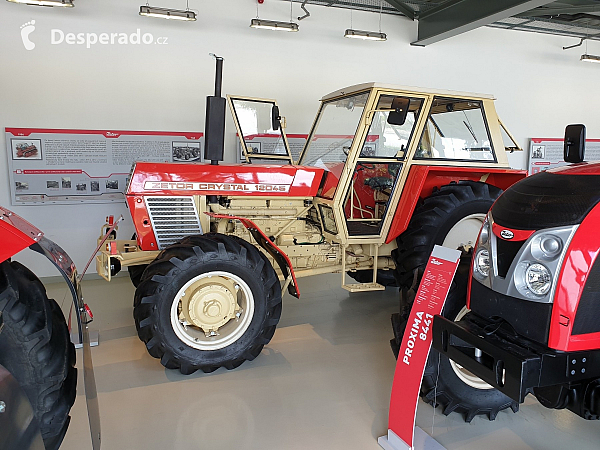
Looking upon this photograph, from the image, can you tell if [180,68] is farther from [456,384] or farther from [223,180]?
[456,384]

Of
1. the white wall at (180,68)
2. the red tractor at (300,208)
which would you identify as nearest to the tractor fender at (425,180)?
the red tractor at (300,208)

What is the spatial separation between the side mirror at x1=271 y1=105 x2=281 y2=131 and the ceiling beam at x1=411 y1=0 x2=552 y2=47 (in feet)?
9.92

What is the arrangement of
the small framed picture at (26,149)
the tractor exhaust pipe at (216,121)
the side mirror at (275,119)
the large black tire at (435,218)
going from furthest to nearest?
the small framed picture at (26,149), the side mirror at (275,119), the large black tire at (435,218), the tractor exhaust pipe at (216,121)

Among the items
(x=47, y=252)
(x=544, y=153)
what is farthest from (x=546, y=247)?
(x=544, y=153)

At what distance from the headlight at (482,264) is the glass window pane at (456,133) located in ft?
6.28

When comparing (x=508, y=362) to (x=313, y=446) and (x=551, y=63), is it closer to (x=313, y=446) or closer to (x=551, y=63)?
(x=313, y=446)

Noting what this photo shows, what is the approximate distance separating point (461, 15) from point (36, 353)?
6.13m

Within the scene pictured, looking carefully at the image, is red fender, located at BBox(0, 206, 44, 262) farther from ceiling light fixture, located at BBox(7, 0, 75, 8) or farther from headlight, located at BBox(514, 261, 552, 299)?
ceiling light fixture, located at BBox(7, 0, 75, 8)

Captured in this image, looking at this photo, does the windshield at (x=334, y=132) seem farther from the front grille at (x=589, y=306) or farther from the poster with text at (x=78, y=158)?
the front grille at (x=589, y=306)

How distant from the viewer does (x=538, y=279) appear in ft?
5.50

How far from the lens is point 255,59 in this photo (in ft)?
Result: 19.4

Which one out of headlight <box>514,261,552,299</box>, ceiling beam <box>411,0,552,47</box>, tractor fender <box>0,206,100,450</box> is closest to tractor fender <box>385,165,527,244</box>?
headlight <box>514,261,552,299</box>

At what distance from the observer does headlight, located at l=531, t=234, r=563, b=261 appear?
5.39 feet

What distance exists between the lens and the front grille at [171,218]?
3.46 metres
